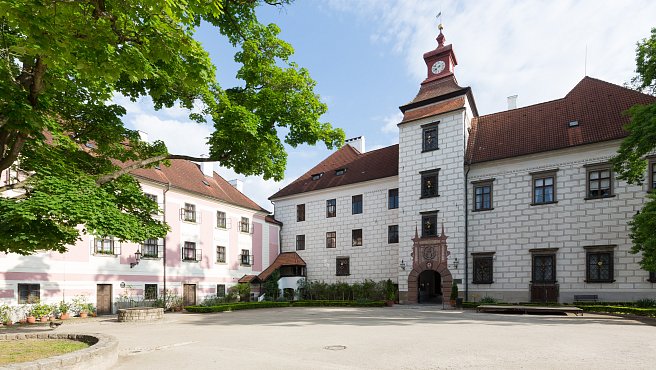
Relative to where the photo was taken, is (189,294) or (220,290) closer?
(189,294)

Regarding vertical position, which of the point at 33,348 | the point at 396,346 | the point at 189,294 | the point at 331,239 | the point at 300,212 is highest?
the point at 300,212

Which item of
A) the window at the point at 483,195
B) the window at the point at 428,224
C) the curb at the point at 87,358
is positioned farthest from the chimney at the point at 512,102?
the curb at the point at 87,358

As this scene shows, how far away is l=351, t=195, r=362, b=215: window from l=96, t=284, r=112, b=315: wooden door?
55.5 ft

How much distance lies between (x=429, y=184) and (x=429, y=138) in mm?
3014

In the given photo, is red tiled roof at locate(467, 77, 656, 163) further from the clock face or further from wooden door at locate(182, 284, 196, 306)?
wooden door at locate(182, 284, 196, 306)

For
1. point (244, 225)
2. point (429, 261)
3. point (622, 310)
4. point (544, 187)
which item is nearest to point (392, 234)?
point (429, 261)

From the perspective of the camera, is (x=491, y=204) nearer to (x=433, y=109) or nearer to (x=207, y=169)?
(x=433, y=109)

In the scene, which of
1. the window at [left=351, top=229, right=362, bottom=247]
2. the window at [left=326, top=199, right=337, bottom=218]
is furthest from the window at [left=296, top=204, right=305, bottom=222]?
the window at [left=351, top=229, right=362, bottom=247]

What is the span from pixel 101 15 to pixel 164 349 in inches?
314

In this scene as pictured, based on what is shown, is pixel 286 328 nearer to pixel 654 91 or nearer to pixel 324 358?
pixel 324 358

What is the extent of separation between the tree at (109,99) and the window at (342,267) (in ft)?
66.1

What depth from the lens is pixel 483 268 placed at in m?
26.3

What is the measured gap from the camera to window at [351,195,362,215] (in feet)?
109

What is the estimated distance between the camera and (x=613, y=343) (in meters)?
11.1
